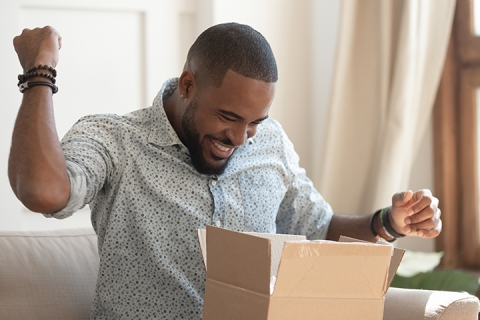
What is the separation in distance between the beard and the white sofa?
1.28ft

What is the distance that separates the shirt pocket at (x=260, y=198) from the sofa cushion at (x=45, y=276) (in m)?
0.41

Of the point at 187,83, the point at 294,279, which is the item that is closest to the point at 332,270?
the point at 294,279

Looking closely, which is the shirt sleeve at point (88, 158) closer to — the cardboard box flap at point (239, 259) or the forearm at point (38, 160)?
the forearm at point (38, 160)

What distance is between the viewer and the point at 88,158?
50.0 inches

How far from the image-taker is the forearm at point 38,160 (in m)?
1.11

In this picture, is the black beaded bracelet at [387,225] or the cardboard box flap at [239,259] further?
the black beaded bracelet at [387,225]

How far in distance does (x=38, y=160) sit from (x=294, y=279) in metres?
0.49

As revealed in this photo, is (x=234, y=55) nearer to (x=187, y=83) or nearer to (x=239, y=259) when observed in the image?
(x=187, y=83)

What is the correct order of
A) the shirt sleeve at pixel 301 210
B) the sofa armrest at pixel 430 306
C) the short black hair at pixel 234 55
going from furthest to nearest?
1. the shirt sleeve at pixel 301 210
2. the short black hair at pixel 234 55
3. the sofa armrest at pixel 430 306

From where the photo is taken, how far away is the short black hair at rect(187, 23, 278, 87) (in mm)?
1388

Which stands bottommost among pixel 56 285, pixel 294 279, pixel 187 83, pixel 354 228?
pixel 56 285

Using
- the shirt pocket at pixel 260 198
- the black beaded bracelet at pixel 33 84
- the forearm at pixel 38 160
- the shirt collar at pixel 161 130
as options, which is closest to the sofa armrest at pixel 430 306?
the shirt pocket at pixel 260 198

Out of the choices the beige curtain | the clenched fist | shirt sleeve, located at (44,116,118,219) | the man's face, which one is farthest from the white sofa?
the beige curtain

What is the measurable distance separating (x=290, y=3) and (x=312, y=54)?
0.23 meters
